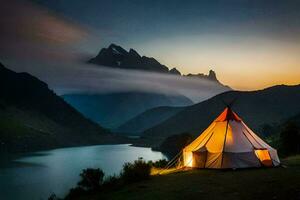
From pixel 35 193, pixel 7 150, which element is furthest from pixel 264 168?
pixel 7 150

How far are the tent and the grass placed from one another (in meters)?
2.52

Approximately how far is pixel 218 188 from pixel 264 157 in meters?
8.18

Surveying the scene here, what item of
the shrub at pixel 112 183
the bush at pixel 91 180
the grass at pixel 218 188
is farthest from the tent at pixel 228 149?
the bush at pixel 91 180

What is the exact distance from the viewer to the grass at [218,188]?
1262 cm

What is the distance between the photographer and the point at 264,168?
20.9 metres

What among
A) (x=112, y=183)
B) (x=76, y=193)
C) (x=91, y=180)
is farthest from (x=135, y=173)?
(x=76, y=193)

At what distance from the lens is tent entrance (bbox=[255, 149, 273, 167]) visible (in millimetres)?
21423

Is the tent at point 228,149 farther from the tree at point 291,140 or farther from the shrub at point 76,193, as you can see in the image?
the tree at point 291,140

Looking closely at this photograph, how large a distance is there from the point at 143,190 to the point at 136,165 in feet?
14.7

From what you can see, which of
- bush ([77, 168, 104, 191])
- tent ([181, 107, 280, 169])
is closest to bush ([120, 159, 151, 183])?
bush ([77, 168, 104, 191])

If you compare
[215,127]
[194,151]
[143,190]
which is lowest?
[143,190]

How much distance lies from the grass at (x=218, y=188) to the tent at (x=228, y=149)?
252cm

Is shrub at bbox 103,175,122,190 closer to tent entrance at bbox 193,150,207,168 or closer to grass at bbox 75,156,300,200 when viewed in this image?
grass at bbox 75,156,300,200

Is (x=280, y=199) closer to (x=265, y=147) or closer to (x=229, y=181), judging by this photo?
(x=229, y=181)
